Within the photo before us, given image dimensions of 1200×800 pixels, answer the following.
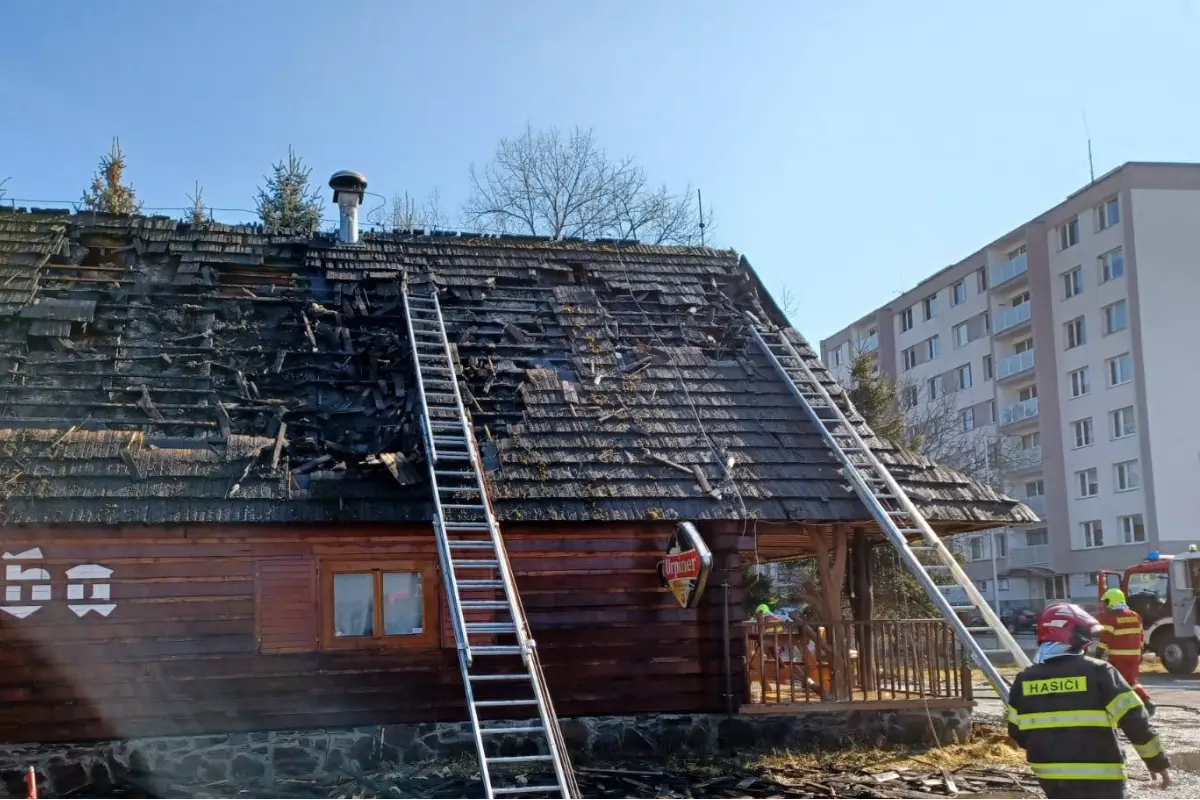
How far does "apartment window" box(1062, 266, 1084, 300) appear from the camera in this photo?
4209cm

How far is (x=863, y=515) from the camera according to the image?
1220cm

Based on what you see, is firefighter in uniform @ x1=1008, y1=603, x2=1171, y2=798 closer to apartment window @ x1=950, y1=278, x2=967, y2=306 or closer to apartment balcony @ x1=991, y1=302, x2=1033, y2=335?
apartment balcony @ x1=991, y1=302, x2=1033, y2=335

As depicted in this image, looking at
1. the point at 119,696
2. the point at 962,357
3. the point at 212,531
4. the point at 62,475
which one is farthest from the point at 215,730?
the point at 962,357

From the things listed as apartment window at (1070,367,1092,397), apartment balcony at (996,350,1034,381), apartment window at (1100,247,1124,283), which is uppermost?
apartment window at (1100,247,1124,283)

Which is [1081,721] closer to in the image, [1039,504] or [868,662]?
[868,662]

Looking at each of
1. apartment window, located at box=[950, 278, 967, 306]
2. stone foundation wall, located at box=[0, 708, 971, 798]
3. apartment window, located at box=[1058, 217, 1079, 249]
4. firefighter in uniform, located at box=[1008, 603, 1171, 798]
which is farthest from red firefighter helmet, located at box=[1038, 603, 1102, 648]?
apartment window, located at box=[950, 278, 967, 306]

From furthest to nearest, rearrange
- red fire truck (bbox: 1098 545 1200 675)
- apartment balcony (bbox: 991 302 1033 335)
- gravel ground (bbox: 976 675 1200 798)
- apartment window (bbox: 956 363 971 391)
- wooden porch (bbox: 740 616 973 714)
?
apartment window (bbox: 956 363 971 391), apartment balcony (bbox: 991 302 1033 335), red fire truck (bbox: 1098 545 1200 675), wooden porch (bbox: 740 616 973 714), gravel ground (bbox: 976 675 1200 798)

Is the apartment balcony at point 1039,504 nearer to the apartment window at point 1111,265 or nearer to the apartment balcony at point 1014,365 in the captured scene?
the apartment balcony at point 1014,365

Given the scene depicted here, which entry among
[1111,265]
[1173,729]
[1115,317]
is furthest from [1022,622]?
[1173,729]

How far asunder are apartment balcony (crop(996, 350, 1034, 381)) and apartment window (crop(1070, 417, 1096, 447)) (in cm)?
344

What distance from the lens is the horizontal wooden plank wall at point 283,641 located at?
424 inches

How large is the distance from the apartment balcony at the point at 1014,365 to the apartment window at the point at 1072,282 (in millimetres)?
2500

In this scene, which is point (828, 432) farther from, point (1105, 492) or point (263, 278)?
point (1105, 492)

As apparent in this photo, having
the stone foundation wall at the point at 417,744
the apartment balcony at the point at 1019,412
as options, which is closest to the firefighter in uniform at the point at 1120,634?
the stone foundation wall at the point at 417,744
